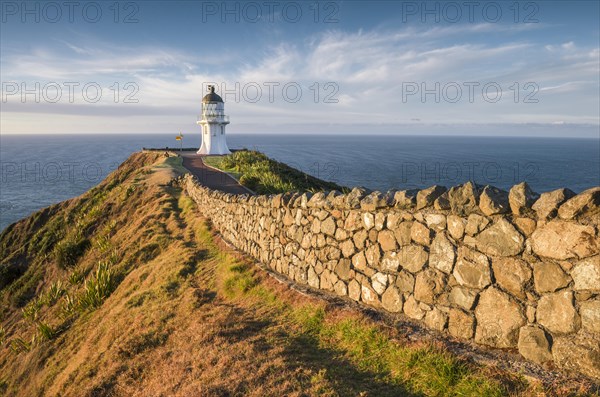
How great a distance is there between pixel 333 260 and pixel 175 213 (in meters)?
12.4

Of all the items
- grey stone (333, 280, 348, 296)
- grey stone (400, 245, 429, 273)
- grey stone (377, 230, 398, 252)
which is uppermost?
grey stone (377, 230, 398, 252)

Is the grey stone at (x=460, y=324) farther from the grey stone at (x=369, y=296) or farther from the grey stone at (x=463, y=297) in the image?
the grey stone at (x=369, y=296)

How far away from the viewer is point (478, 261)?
4801 millimetres

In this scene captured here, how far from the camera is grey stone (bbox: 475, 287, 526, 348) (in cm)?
446

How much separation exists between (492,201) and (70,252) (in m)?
19.0

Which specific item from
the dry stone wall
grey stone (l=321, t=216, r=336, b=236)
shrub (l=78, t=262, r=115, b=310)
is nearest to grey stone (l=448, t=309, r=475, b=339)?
the dry stone wall

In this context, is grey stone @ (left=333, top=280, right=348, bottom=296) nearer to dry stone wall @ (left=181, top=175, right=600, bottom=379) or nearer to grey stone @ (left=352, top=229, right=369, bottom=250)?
dry stone wall @ (left=181, top=175, right=600, bottom=379)

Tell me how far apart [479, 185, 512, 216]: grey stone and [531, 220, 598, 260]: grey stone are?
46cm

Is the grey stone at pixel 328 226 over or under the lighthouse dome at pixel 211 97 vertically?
under

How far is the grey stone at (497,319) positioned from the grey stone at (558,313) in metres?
0.25

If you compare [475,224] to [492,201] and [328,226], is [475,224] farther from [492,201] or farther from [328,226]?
[328,226]

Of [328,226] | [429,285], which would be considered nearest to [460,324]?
[429,285]

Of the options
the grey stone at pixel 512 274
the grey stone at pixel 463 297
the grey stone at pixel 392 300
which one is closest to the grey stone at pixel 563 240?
the grey stone at pixel 512 274

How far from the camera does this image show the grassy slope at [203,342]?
177 inches
